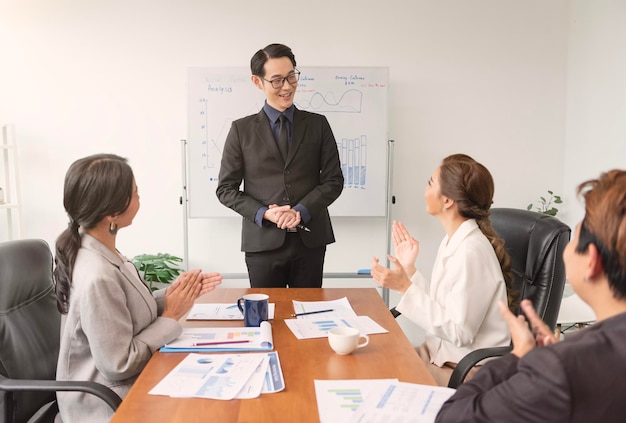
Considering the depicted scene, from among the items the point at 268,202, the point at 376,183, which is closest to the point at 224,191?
the point at 268,202

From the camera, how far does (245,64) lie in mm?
3812

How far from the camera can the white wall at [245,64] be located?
380 centimetres

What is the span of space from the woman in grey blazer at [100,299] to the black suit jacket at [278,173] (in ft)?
2.78

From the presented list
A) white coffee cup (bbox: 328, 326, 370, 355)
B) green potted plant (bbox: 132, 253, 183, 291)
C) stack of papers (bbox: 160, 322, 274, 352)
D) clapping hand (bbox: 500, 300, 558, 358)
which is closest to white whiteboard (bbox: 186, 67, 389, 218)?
green potted plant (bbox: 132, 253, 183, 291)

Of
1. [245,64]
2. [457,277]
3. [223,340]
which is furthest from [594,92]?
[223,340]

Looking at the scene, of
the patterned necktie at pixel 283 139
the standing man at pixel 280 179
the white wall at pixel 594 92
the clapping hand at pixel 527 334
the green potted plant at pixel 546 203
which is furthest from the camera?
the green potted plant at pixel 546 203

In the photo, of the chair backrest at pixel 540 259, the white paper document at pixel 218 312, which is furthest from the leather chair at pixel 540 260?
the white paper document at pixel 218 312

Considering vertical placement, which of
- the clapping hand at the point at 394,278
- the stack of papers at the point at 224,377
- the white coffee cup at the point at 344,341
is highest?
the clapping hand at the point at 394,278

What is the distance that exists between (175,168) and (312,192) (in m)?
1.77

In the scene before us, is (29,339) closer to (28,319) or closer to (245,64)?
(28,319)

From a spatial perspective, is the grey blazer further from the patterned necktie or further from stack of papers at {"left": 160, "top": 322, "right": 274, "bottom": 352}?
the patterned necktie

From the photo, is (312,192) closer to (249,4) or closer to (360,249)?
(360,249)

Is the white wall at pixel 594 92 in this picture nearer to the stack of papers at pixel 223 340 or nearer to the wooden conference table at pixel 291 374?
the wooden conference table at pixel 291 374

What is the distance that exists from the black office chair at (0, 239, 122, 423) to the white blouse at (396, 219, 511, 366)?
0.91 meters
